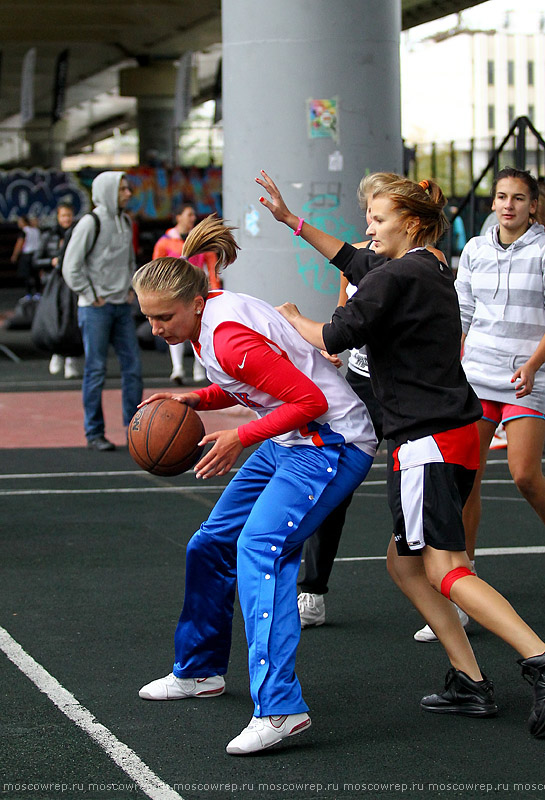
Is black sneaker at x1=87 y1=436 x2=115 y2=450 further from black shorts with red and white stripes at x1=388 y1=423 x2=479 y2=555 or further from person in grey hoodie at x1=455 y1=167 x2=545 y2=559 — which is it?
black shorts with red and white stripes at x1=388 y1=423 x2=479 y2=555

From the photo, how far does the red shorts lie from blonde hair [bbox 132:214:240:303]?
5.84ft

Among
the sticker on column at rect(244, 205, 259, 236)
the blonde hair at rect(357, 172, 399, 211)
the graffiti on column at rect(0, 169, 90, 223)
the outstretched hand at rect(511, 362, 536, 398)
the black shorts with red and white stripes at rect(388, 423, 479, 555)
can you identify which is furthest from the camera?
the graffiti on column at rect(0, 169, 90, 223)

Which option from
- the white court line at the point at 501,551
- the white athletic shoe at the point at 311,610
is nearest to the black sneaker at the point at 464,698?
the white athletic shoe at the point at 311,610

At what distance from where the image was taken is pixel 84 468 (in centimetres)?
958

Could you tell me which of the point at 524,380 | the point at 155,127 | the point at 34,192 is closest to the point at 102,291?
the point at 524,380

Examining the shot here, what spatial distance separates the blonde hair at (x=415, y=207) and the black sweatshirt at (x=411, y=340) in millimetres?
114

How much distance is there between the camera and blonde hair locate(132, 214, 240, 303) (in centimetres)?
413

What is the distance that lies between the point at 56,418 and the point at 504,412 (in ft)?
24.6

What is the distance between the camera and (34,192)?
4303 centimetres

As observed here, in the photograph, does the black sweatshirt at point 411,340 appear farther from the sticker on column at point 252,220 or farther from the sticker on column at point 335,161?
the sticker on column at point 252,220

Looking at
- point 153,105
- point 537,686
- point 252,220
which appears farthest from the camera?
point 153,105

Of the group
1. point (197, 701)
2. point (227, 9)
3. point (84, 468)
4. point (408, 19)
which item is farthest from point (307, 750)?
point (408, 19)

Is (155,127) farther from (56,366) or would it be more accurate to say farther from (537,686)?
(537,686)

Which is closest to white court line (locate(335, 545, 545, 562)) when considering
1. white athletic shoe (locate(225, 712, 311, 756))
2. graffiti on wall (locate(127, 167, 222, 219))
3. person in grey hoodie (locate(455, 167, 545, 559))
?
person in grey hoodie (locate(455, 167, 545, 559))
